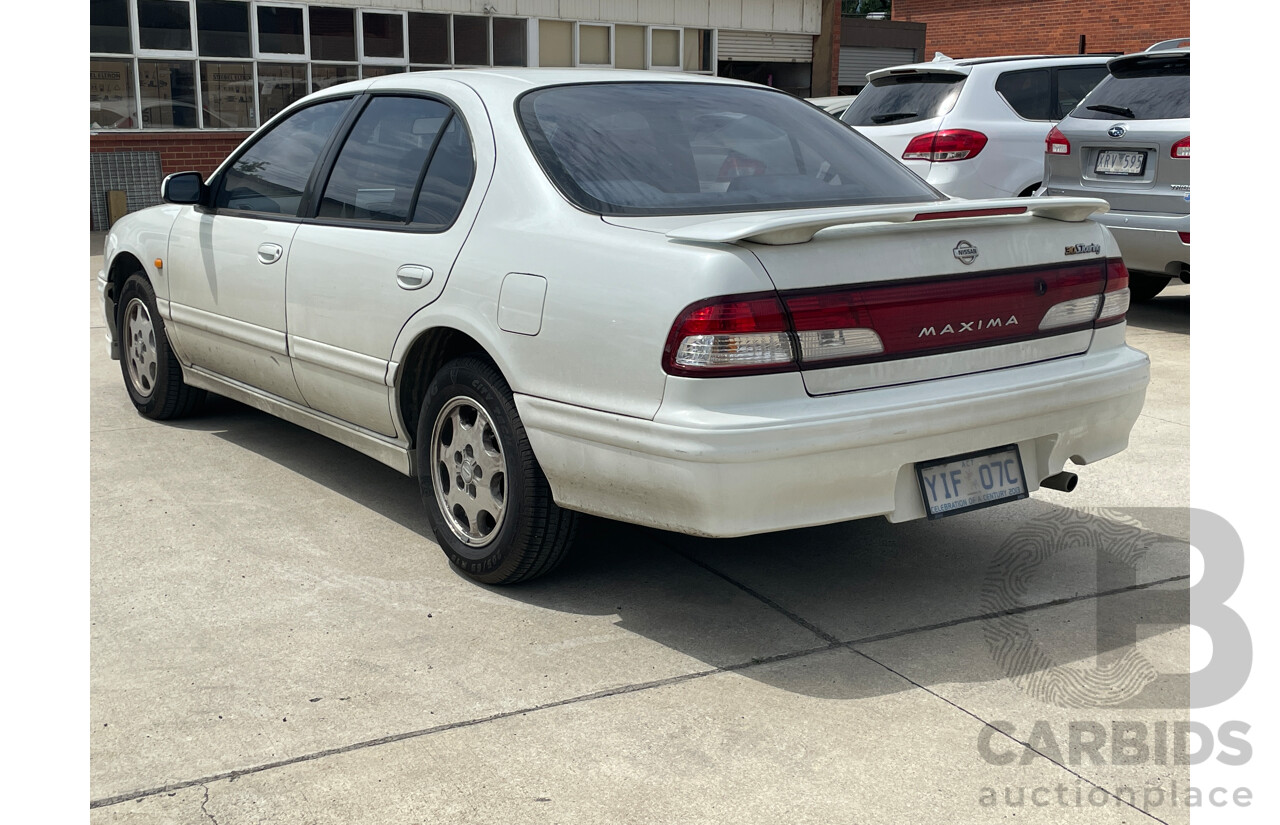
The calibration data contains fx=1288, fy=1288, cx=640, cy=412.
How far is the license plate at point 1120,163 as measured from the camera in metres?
8.66

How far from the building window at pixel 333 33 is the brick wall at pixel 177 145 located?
160cm

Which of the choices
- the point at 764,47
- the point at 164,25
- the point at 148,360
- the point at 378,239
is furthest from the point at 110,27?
the point at 378,239

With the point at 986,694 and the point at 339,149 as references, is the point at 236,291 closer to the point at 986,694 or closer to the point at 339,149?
the point at 339,149

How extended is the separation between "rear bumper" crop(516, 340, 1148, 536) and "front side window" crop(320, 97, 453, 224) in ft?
3.60

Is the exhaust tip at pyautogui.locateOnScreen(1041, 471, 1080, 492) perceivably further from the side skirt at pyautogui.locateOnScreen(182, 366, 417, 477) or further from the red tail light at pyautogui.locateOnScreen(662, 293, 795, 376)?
the side skirt at pyautogui.locateOnScreen(182, 366, 417, 477)

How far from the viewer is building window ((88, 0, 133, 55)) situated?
15812 mm

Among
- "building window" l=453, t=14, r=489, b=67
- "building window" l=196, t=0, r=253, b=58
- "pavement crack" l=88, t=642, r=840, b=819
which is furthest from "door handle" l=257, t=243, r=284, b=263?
"building window" l=453, t=14, r=489, b=67

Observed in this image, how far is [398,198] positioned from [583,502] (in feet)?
4.60

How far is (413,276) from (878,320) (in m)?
1.55

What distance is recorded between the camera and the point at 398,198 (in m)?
4.41

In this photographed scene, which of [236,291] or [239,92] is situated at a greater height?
[239,92]

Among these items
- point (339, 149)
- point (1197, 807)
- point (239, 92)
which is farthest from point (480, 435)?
point (239, 92)

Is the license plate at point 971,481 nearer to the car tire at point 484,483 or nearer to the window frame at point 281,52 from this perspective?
the car tire at point 484,483

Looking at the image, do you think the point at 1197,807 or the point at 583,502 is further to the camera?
the point at 583,502
